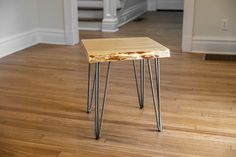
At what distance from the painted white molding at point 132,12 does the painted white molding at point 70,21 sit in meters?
1.54

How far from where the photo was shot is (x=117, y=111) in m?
2.30

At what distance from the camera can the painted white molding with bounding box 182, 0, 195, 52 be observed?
148 inches

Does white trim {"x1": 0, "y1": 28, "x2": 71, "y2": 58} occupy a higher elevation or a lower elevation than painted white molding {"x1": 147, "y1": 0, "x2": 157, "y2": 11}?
lower

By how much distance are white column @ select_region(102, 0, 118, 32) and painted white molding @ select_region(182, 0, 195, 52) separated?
1.66 meters

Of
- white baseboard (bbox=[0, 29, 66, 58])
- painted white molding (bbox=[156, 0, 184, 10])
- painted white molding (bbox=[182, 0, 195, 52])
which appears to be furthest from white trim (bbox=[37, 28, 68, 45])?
painted white molding (bbox=[156, 0, 184, 10])

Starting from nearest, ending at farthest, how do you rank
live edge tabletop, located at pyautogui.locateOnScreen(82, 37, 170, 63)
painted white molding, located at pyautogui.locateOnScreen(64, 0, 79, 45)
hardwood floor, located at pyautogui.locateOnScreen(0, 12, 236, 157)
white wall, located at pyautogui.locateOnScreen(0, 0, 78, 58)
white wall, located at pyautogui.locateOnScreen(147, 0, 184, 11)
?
live edge tabletop, located at pyautogui.locateOnScreen(82, 37, 170, 63)
hardwood floor, located at pyautogui.locateOnScreen(0, 12, 236, 157)
white wall, located at pyautogui.locateOnScreen(0, 0, 78, 58)
painted white molding, located at pyautogui.locateOnScreen(64, 0, 79, 45)
white wall, located at pyautogui.locateOnScreen(147, 0, 184, 11)

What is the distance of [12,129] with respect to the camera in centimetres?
204

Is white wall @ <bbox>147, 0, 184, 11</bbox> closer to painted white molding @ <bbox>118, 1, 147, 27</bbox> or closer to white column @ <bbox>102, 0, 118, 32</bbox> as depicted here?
painted white molding @ <bbox>118, 1, 147, 27</bbox>

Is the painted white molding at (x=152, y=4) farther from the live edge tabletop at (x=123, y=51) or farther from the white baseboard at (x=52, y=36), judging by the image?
the live edge tabletop at (x=123, y=51)

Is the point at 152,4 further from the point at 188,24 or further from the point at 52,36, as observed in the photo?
the point at 188,24

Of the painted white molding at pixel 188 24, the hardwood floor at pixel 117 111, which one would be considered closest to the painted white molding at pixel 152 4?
the painted white molding at pixel 188 24

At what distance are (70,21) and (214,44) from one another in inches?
71.7

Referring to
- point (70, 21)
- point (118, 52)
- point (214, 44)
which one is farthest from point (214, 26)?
point (118, 52)

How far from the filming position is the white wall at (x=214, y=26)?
3.72 meters
